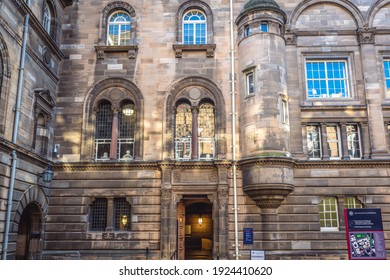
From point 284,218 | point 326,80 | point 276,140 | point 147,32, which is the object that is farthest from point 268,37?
point 284,218

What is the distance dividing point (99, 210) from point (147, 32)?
9306mm

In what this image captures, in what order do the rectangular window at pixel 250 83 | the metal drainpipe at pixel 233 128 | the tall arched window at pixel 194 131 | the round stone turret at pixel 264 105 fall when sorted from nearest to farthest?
the round stone turret at pixel 264 105, the metal drainpipe at pixel 233 128, the rectangular window at pixel 250 83, the tall arched window at pixel 194 131

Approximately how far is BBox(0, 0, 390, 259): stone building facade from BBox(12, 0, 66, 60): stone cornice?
10 centimetres

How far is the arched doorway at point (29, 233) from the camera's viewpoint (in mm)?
15836

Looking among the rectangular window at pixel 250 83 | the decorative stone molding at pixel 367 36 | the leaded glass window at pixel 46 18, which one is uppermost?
the leaded glass window at pixel 46 18

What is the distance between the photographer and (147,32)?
18672 mm

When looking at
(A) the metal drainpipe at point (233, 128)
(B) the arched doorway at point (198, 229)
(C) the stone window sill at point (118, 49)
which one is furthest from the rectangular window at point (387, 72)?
(C) the stone window sill at point (118, 49)

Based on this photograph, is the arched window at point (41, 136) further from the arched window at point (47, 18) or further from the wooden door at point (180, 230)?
the wooden door at point (180, 230)

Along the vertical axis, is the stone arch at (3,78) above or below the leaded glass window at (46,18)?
below

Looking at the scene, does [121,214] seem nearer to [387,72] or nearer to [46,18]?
[46,18]

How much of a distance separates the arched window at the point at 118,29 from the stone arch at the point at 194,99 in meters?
3.82

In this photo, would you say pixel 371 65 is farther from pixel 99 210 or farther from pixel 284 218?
pixel 99 210

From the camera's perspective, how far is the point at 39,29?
15.8m

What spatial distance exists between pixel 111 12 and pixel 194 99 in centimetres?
660
